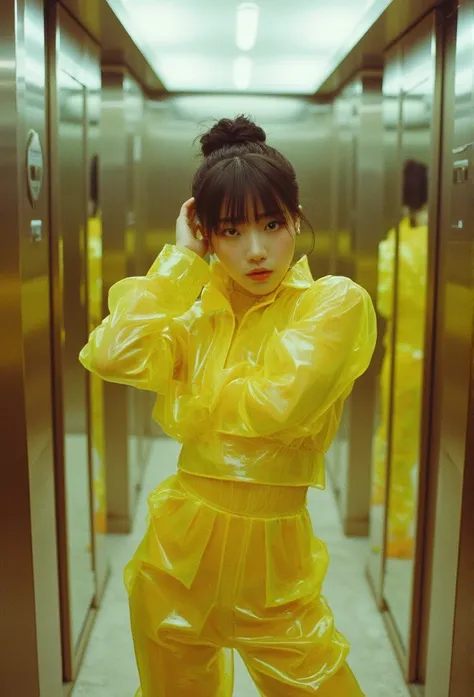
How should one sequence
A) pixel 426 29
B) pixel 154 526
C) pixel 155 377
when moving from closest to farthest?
pixel 155 377
pixel 154 526
pixel 426 29

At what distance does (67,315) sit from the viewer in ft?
8.98

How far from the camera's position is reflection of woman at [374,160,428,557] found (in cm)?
285

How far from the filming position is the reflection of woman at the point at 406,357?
285 cm

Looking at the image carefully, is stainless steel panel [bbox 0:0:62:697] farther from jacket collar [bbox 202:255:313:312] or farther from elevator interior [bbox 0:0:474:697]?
jacket collar [bbox 202:255:313:312]

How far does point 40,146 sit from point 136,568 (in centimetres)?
104

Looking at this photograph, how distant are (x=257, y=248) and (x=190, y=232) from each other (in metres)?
0.21

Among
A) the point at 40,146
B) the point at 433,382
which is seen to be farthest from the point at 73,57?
the point at 433,382

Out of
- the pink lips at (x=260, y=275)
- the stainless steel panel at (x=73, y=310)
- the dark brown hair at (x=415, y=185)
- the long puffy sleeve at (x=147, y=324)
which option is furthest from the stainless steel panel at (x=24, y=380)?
the dark brown hair at (x=415, y=185)

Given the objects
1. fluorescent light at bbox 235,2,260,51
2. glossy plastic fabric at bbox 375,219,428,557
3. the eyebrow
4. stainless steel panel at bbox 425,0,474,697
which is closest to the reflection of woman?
glossy plastic fabric at bbox 375,219,428,557

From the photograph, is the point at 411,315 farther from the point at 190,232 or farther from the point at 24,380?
the point at 24,380

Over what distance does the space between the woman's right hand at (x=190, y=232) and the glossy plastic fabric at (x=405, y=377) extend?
3.97 feet

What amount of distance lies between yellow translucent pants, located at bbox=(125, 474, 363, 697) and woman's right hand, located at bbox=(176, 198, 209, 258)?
486 millimetres

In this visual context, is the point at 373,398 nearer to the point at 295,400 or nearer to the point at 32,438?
the point at 32,438

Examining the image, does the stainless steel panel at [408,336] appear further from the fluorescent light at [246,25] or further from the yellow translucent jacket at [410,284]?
the fluorescent light at [246,25]
